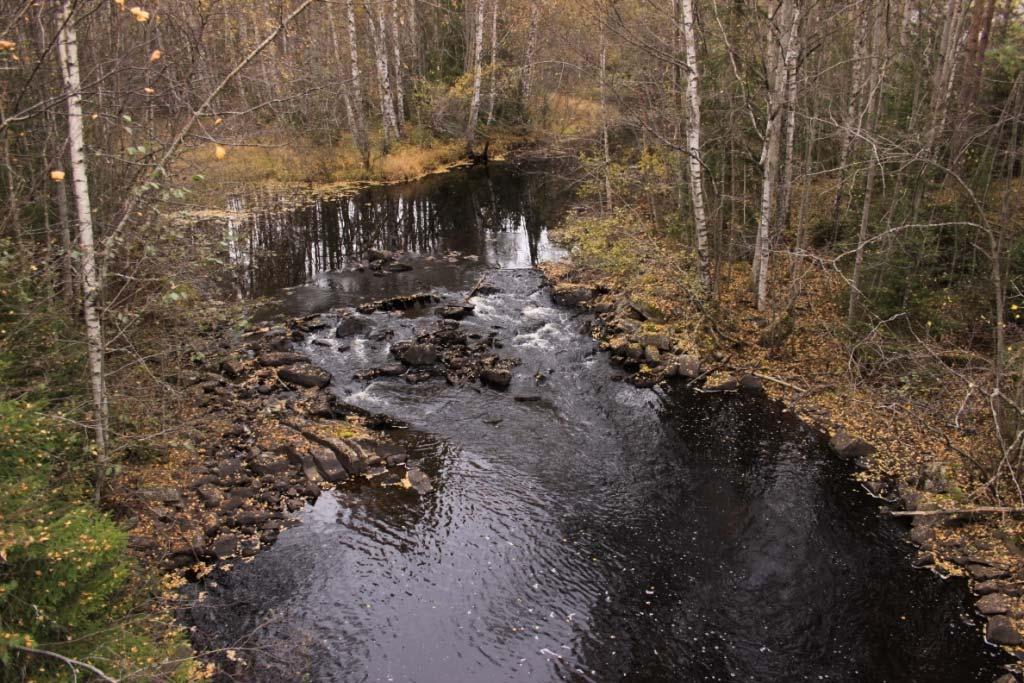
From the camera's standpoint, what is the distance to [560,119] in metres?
37.2

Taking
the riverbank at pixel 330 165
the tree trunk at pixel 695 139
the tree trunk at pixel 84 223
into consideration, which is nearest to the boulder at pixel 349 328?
the tree trunk at pixel 695 139

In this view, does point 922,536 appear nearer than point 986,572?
No

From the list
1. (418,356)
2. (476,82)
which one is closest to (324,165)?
(476,82)

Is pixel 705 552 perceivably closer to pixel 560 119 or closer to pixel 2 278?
pixel 2 278

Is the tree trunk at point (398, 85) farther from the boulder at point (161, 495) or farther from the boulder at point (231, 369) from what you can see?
the boulder at point (161, 495)

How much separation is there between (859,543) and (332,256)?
18.5 meters

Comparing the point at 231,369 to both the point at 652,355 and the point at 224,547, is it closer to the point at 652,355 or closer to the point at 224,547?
the point at 224,547

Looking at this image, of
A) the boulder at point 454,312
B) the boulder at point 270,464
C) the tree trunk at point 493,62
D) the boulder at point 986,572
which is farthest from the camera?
the tree trunk at point 493,62

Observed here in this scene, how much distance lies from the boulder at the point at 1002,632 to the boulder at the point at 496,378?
935 centimetres

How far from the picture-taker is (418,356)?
16.0 meters

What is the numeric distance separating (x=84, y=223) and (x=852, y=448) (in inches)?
480

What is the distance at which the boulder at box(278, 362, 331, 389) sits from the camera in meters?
14.9

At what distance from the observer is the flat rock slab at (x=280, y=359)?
1548 cm

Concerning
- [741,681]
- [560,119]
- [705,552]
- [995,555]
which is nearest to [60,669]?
[741,681]
